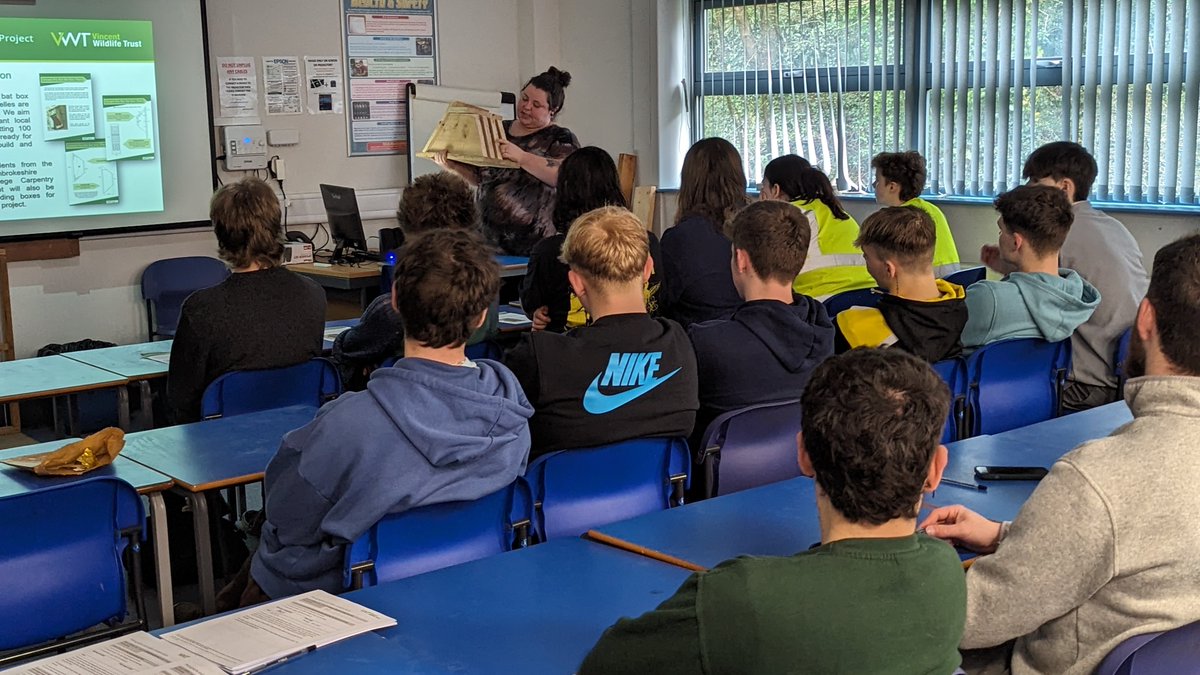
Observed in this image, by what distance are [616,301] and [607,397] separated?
278mm

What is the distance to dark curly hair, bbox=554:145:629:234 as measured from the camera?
Answer: 4242 mm

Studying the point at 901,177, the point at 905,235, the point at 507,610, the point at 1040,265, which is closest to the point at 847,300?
the point at 901,177

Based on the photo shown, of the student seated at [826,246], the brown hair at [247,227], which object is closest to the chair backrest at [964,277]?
the student seated at [826,246]

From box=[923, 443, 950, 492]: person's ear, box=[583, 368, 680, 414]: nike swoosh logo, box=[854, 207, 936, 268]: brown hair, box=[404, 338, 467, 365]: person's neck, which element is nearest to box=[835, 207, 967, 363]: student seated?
box=[854, 207, 936, 268]: brown hair

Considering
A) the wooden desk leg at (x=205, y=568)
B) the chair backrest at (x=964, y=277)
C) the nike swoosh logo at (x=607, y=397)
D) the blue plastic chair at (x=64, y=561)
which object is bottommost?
the wooden desk leg at (x=205, y=568)

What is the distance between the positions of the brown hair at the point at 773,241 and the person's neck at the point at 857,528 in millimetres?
1751

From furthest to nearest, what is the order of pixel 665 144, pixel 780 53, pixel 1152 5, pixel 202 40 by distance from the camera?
pixel 665 144 → pixel 780 53 → pixel 202 40 → pixel 1152 5

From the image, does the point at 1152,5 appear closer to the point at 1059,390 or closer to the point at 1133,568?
the point at 1059,390

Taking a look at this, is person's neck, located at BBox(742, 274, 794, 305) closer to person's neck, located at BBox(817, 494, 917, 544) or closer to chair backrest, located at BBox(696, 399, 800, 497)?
chair backrest, located at BBox(696, 399, 800, 497)

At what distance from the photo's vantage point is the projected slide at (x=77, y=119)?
6.02m

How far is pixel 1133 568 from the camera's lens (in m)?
1.63

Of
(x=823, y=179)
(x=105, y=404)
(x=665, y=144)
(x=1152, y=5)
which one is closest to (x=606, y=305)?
(x=823, y=179)

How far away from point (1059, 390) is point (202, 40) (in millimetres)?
4913

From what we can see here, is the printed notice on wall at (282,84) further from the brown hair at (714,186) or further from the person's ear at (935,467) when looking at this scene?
the person's ear at (935,467)
